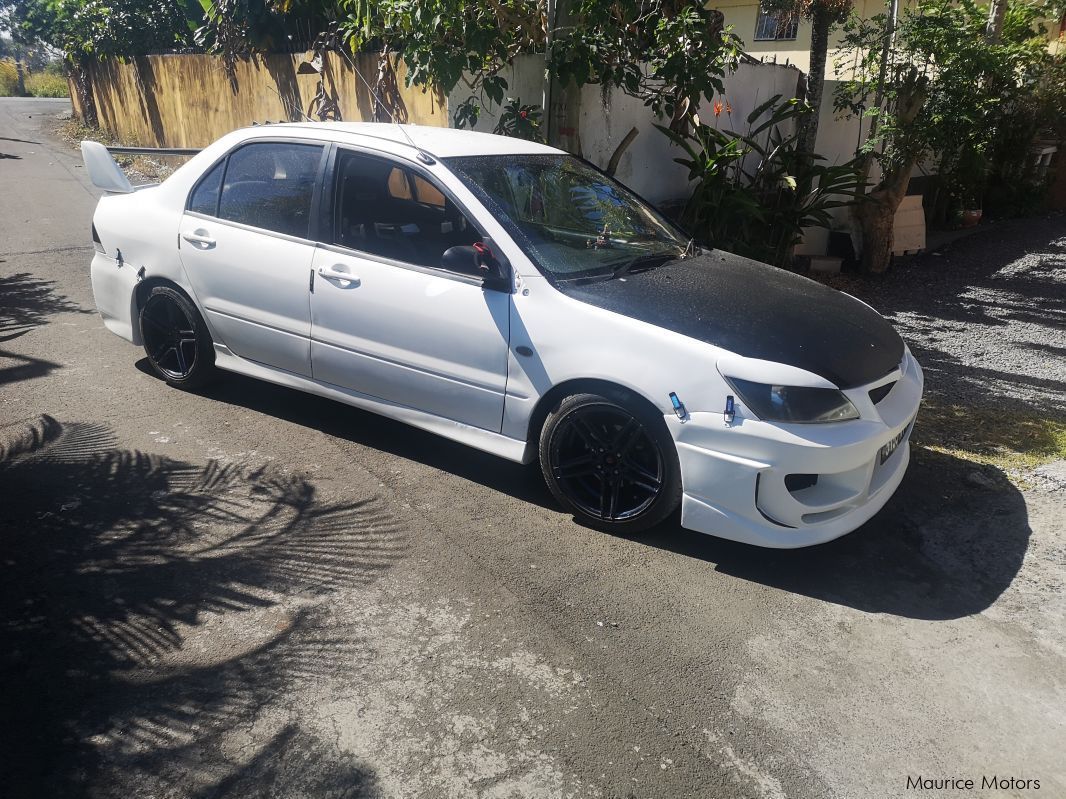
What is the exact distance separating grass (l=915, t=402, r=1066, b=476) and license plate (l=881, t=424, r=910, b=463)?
1214 mm

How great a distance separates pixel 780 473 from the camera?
3.54 metres

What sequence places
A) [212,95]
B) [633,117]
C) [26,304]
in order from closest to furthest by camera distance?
1. [26,304]
2. [633,117]
3. [212,95]

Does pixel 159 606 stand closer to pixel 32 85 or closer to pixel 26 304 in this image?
pixel 26 304

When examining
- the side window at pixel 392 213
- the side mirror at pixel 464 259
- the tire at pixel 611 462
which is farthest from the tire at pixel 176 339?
the tire at pixel 611 462

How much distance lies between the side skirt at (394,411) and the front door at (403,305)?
45 millimetres

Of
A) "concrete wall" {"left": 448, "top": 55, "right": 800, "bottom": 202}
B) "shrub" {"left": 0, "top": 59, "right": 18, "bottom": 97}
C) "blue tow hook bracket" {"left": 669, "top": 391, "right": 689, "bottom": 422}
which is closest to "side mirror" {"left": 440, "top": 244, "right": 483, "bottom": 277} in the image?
"blue tow hook bracket" {"left": 669, "top": 391, "right": 689, "bottom": 422}

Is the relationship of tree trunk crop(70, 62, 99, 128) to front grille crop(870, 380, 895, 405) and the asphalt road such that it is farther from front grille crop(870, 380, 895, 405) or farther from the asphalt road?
front grille crop(870, 380, 895, 405)

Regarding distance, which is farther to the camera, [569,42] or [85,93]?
[85,93]

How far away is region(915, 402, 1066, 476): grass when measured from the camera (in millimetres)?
4996

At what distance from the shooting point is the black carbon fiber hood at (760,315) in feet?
12.1

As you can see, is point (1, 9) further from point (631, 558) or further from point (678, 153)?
point (631, 558)

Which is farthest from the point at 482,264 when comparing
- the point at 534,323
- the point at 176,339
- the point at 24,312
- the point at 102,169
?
the point at 24,312

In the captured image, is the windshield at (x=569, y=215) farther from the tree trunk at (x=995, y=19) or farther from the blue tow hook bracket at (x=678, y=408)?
the tree trunk at (x=995, y=19)

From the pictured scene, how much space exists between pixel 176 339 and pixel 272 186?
1.26m
